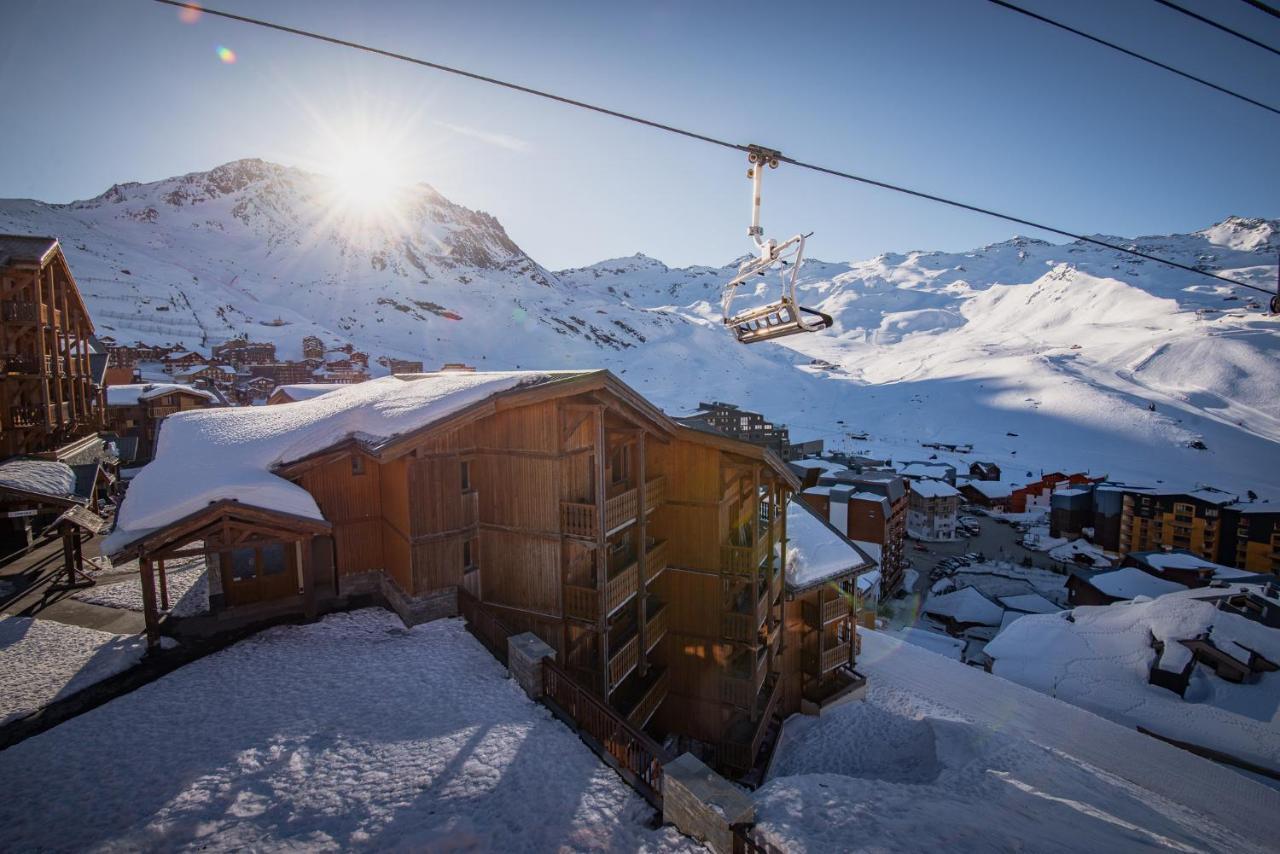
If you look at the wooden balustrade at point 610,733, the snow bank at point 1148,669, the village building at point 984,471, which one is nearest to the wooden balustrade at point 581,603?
the wooden balustrade at point 610,733

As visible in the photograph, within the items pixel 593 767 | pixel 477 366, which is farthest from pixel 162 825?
pixel 477 366

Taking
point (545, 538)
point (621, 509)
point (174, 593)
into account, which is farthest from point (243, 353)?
point (621, 509)

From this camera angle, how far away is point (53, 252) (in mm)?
23953

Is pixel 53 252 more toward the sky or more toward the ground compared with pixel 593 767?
more toward the sky

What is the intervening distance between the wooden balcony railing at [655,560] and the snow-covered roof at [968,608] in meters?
28.0

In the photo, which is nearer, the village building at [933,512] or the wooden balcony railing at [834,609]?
the wooden balcony railing at [834,609]

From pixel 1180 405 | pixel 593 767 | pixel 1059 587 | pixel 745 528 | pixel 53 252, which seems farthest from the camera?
pixel 1180 405

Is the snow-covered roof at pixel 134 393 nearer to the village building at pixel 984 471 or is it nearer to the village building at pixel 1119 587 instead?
the village building at pixel 1119 587

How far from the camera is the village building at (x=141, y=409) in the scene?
35.6 m

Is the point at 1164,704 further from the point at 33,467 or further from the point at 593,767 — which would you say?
the point at 33,467

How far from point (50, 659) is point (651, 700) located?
13793 mm

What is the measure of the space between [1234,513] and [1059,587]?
64.1ft

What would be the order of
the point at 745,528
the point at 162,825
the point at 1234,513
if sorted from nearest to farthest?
the point at 162,825 → the point at 745,528 → the point at 1234,513

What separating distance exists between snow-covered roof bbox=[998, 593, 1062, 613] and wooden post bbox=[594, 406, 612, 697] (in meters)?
33.8
